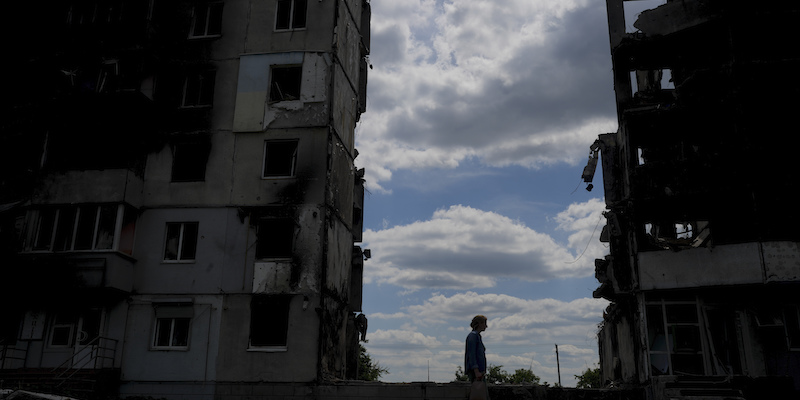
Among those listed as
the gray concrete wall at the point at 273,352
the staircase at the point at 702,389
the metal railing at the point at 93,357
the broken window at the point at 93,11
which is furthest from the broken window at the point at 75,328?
the staircase at the point at 702,389

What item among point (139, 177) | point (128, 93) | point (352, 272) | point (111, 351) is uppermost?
point (128, 93)

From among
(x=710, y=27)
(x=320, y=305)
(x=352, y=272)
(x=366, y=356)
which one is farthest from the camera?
(x=366, y=356)

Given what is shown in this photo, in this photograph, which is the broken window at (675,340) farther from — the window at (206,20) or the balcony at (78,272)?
the window at (206,20)

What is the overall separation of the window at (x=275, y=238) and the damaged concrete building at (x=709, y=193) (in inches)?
517

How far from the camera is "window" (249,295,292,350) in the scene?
22.8 metres

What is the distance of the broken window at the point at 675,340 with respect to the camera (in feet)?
75.5

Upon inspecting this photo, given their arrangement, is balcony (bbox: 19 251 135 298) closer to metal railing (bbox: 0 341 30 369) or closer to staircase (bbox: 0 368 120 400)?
metal railing (bbox: 0 341 30 369)

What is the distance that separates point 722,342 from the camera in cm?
2295

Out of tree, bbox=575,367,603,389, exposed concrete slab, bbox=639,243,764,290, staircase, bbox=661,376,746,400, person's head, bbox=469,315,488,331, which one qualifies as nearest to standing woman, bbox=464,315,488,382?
person's head, bbox=469,315,488,331

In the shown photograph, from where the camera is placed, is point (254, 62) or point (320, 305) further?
point (254, 62)

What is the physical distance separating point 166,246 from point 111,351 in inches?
169

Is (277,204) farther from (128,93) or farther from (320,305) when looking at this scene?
(128,93)

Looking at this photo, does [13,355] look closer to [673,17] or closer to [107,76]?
[107,76]

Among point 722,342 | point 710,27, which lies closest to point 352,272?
point 722,342
